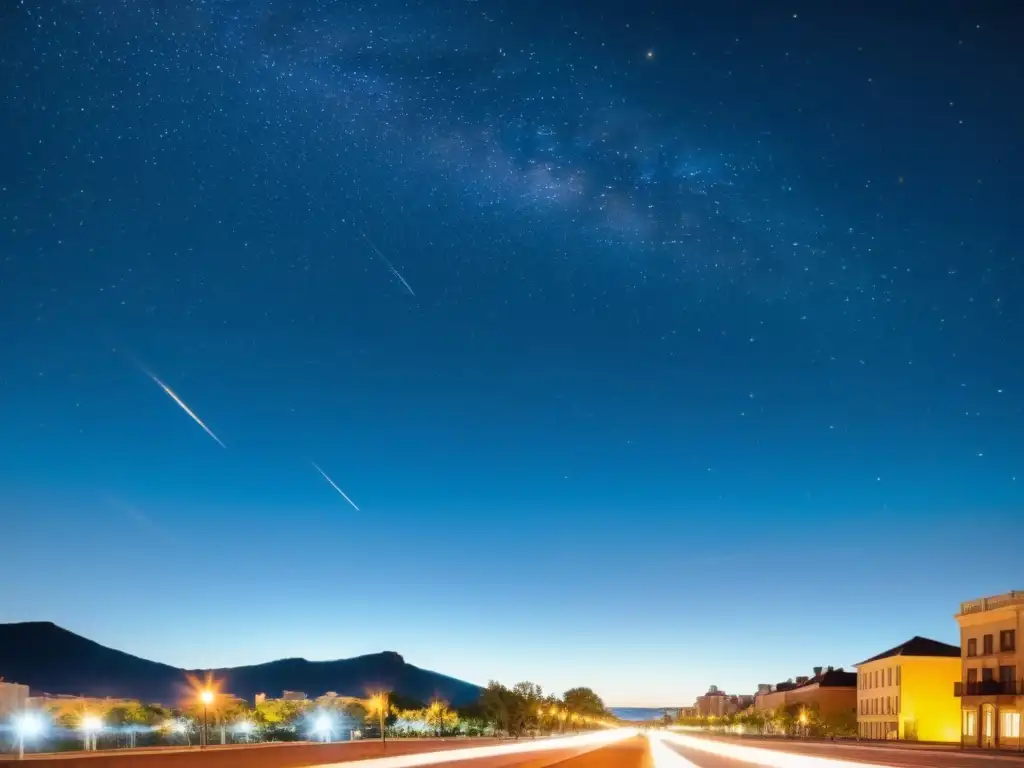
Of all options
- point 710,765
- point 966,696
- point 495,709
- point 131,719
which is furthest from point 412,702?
point 710,765

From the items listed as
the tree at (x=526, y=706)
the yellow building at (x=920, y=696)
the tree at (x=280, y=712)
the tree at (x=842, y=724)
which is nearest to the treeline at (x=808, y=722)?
the tree at (x=842, y=724)

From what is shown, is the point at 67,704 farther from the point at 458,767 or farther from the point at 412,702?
the point at 412,702

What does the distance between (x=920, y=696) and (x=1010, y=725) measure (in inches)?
1128

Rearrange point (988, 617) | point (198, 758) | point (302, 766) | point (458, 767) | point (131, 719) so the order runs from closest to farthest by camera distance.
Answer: point (302, 766) < point (458, 767) < point (198, 758) < point (988, 617) < point (131, 719)

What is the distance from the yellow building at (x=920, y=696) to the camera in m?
101

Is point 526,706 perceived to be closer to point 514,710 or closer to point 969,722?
point 514,710

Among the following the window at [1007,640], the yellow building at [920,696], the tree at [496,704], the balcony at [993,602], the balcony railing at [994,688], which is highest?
the balcony at [993,602]

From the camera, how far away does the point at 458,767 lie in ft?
116

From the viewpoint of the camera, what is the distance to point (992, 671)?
259 ft

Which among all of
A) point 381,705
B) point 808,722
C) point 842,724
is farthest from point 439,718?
point 808,722

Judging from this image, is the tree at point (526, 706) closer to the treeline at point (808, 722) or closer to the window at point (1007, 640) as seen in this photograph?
the treeline at point (808, 722)

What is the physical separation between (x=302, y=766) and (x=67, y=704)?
64705 millimetres

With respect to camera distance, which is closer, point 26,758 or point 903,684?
point 26,758

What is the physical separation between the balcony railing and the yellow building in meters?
18.6
